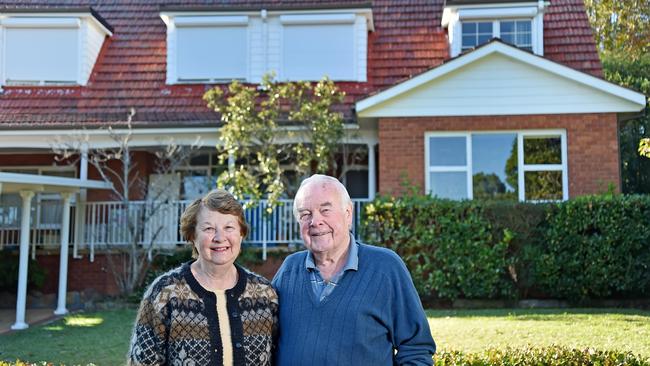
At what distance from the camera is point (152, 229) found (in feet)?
44.2

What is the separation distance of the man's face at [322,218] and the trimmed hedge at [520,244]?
26.3 feet

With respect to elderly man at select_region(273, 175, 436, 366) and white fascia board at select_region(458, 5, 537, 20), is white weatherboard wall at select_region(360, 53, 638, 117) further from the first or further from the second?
elderly man at select_region(273, 175, 436, 366)

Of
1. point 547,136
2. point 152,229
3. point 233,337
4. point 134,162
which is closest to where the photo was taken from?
point 233,337

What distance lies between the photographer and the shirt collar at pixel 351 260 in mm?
3298

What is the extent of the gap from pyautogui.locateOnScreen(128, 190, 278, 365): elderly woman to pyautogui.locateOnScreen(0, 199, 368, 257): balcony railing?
30.1 ft

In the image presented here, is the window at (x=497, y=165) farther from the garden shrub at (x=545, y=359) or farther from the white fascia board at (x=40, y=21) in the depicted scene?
the white fascia board at (x=40, y=21)

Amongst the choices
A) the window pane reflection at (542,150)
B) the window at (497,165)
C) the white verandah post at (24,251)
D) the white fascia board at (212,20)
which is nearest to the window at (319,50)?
the white fascia board at (212,20)

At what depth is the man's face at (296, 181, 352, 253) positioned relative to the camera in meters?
3.32

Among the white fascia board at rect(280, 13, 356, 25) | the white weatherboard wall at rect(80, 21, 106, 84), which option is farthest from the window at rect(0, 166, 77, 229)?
the white fascia board at rect(280, 13, 356, 25)

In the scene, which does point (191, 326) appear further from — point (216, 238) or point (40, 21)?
point (40, 21)

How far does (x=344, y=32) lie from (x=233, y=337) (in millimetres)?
12608

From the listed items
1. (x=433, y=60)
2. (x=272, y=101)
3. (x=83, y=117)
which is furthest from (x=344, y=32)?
(x=83, y=117)

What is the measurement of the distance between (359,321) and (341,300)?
0.13 m

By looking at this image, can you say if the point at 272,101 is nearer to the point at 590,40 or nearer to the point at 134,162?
the point at 134,162
